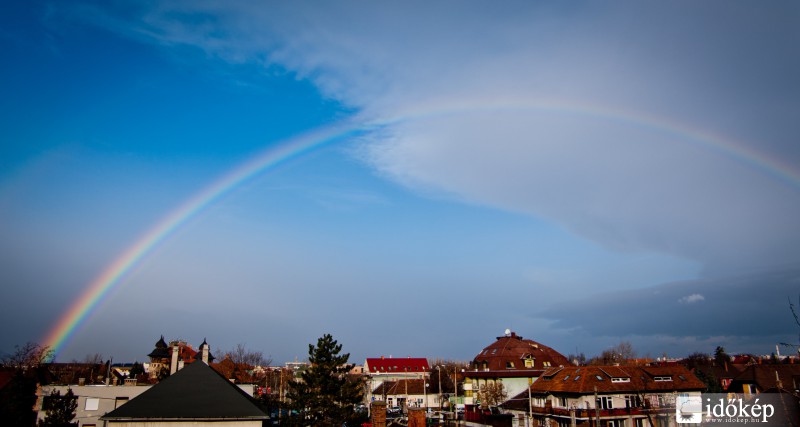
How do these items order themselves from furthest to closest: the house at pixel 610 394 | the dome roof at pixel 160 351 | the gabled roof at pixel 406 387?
the dome roof at pixel 160 351
the gabled roof at pixel 406 387
the house at pixel 610 394

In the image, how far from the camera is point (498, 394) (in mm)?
74750

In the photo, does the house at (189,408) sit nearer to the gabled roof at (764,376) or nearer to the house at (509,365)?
the house at (509,365)

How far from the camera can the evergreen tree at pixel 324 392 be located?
41.8 meters

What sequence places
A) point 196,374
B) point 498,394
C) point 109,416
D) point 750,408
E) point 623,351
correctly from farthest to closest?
point 623,351, point 498,394, point 196,374, point 109,416, point 750,408

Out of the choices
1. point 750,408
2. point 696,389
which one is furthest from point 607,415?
point 750,408

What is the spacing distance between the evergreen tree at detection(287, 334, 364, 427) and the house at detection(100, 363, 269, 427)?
8.64 metres

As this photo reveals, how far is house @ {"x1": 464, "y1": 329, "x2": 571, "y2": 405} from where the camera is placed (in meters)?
79.1

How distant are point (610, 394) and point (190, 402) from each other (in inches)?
1508

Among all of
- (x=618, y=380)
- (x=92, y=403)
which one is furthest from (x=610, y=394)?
(x=92, y=403)

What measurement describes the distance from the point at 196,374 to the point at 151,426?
4300 millimetres

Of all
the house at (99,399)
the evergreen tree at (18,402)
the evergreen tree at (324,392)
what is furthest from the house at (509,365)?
the evergreen tree at (18,402)

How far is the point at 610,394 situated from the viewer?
50.8m

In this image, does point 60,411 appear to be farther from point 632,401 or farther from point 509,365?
point 509,365

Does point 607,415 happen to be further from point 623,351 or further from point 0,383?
point 623,351
